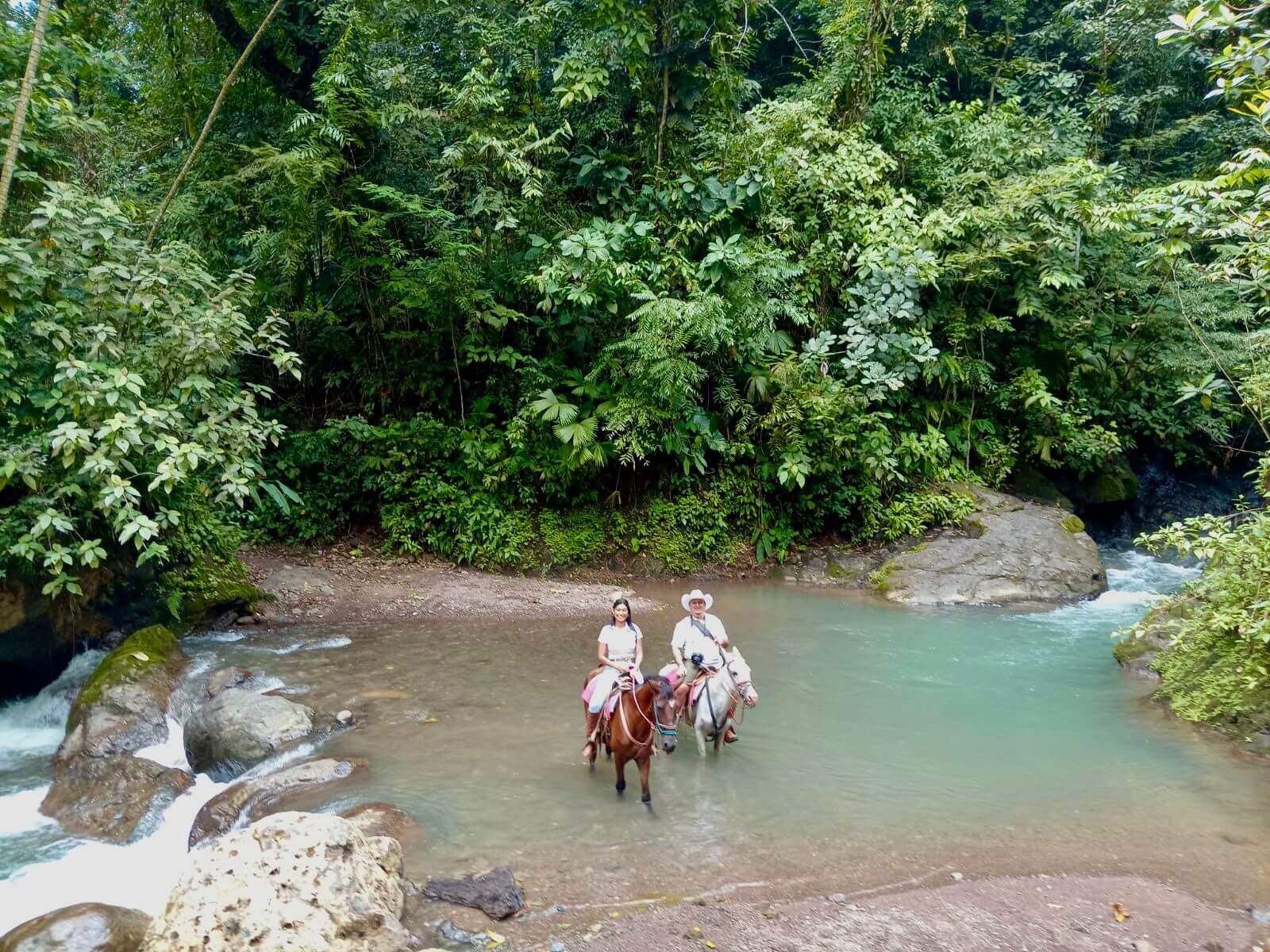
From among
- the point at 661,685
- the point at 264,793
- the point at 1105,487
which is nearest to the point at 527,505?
the point at 661,685

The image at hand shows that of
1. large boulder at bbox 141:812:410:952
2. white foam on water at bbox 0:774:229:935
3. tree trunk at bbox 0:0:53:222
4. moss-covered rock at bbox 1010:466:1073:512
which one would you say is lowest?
white foam on water at bbox 0:774:229:935

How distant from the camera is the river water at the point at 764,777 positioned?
19.1ft

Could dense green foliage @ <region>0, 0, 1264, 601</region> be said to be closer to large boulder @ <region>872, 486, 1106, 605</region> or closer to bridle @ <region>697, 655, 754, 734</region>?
large boulder @ <region>872, 486, 1106, 605</region>

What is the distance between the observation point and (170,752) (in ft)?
24.9

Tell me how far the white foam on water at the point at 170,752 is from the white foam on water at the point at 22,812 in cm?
77

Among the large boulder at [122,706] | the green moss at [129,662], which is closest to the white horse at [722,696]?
the large boulder at [122,706]

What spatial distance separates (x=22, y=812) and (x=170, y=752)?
3.67 ft

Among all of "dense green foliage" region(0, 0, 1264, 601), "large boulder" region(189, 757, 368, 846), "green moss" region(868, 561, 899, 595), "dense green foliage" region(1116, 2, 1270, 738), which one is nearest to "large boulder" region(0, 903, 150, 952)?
"large boulder" region(189, 757, 368, 846)

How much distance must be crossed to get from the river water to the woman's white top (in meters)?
1.01

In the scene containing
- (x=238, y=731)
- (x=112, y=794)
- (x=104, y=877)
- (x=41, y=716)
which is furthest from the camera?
(x=41, y=716)

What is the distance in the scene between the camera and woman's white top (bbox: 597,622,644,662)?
7.12 meters

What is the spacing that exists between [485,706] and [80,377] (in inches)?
192

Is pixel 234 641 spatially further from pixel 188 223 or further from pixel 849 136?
pixel 849 136

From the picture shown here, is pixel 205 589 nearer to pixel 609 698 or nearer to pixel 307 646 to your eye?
pixel 307 646
